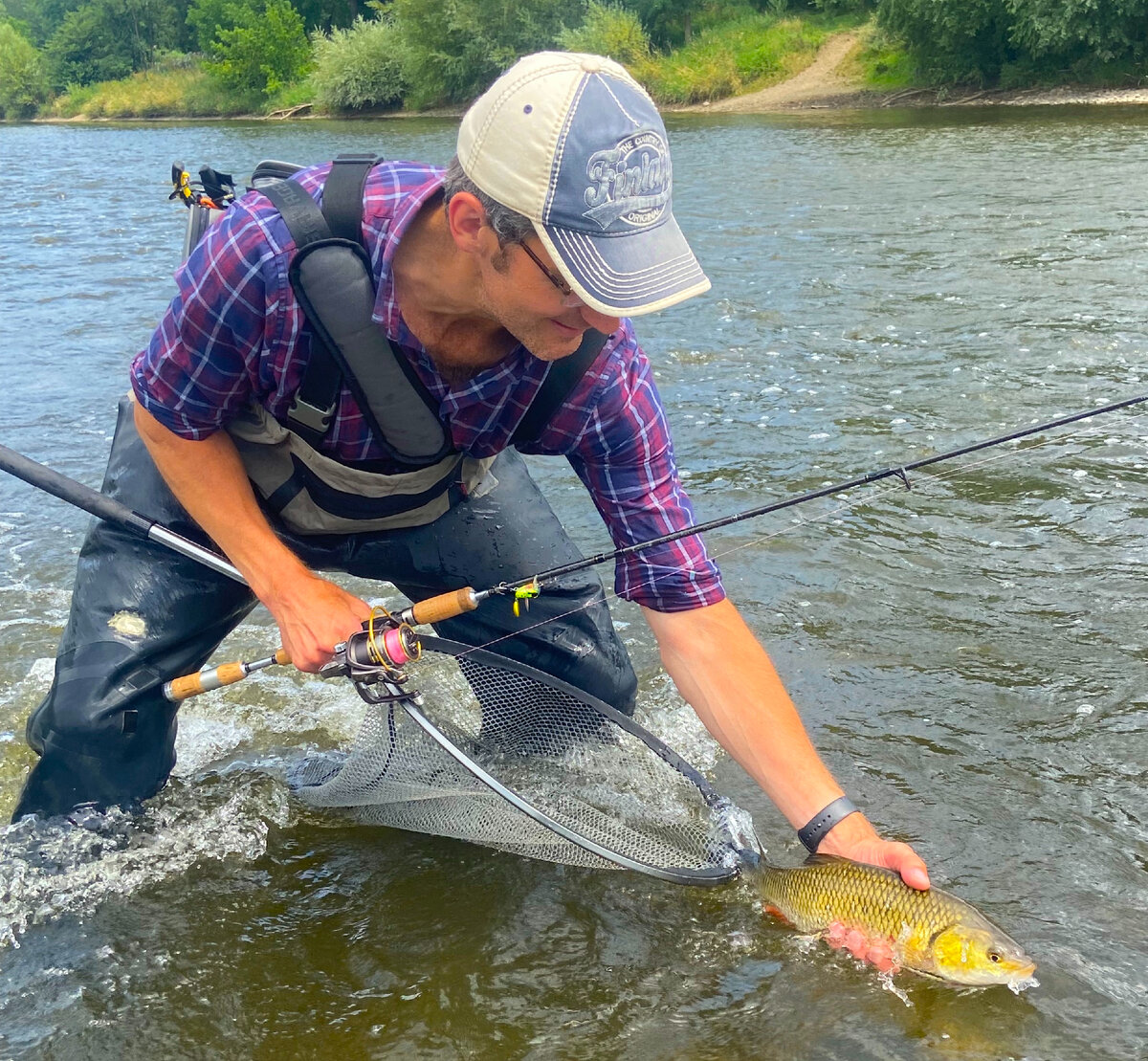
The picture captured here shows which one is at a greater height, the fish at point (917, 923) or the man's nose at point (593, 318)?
the man's nose at point (593, 318)

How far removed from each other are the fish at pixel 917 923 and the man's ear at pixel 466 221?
169 centimetres

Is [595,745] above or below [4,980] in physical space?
above

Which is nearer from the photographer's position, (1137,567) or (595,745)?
(595,745)

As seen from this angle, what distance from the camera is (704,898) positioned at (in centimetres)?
356

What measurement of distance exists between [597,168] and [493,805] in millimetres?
1653

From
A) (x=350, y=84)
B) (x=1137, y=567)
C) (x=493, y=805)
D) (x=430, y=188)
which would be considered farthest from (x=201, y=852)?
(x=350, y=84)

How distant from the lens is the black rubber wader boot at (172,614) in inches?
136

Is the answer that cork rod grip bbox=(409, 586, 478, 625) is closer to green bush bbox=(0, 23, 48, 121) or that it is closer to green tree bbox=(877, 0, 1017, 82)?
green tree bbox=(877, 0, 1017, 82)

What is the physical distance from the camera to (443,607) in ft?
10.2

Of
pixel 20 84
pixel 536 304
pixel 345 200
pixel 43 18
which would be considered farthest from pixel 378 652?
pixel 43 18

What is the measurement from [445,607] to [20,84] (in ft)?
263

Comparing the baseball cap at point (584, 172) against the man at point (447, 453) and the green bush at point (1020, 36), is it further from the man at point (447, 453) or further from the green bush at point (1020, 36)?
the green bush at point (1020, 36)

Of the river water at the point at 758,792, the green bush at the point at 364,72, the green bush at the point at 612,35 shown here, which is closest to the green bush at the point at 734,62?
the green bush at the point at 612,35

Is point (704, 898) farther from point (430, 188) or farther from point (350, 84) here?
point (350, 84)
